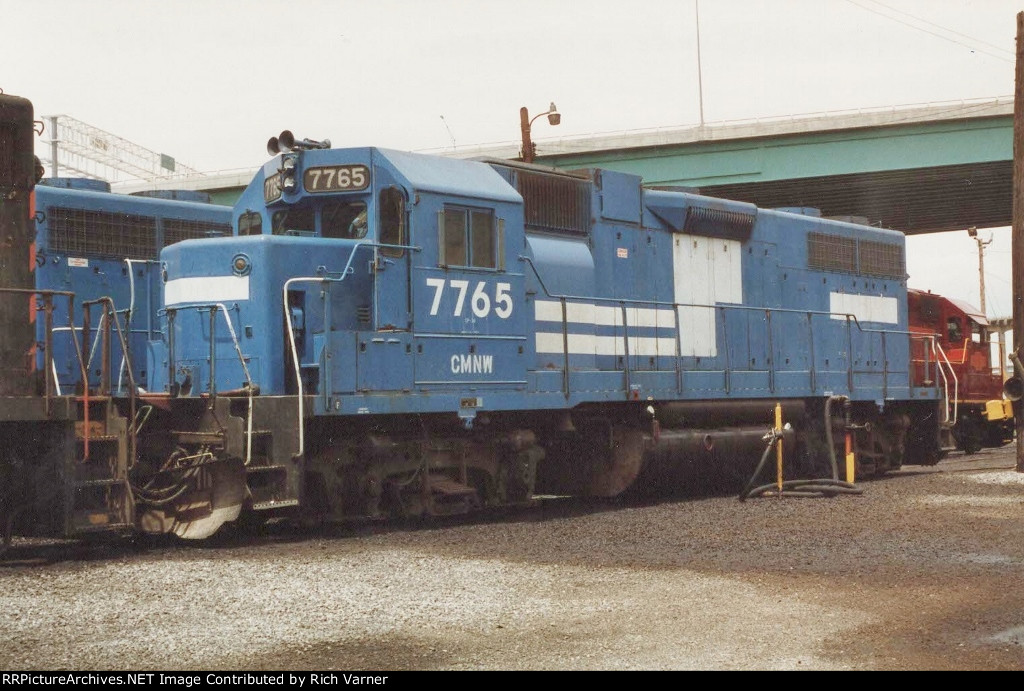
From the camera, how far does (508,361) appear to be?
12375 mm

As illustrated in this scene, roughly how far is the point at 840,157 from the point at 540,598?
30.8 meters

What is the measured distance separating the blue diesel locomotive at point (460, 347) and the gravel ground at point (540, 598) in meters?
0.70

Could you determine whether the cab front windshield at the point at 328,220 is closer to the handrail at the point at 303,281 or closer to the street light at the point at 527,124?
the handrail at the point at 303,281

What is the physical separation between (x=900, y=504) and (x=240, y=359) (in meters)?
7.42

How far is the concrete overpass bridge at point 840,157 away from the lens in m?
34.9

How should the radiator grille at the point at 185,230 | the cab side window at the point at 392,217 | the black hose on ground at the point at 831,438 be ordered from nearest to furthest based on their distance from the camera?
the cab side window at the point at 392,217
the radiator grille at the point at 185,230
the black hose on ground at the point at 831,438

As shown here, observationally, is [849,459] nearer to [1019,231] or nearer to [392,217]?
[1019,231]

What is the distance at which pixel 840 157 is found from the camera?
3581cm

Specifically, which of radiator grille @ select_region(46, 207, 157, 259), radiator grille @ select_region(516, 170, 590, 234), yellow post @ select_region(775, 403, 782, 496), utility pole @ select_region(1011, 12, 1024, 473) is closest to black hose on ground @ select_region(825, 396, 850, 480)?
yellow post @ select_region(775, 403, 782, 496)

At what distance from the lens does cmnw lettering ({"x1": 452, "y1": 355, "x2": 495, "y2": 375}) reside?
465 inches

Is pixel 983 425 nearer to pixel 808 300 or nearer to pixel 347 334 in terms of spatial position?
pixel 808 300

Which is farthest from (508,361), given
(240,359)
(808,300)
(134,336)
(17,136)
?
(808,300)

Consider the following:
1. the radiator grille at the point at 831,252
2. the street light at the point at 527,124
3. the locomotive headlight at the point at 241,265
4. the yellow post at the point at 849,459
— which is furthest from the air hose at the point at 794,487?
the street light at the point at 527,124

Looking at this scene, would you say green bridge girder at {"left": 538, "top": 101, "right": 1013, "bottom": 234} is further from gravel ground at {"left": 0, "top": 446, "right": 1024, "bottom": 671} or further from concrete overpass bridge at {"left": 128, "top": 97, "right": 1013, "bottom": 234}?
gravel ground at {"left": 0, "top": 446, "right": 1024, "bottom": 671}
